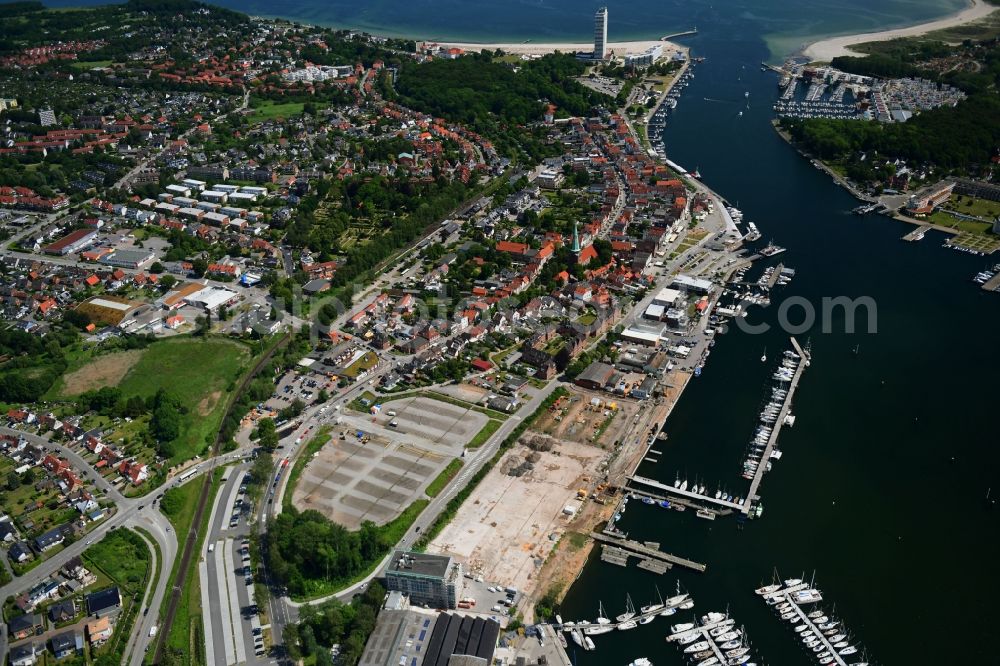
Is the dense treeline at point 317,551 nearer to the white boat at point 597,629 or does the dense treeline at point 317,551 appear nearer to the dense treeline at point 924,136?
the white boat at point 597,629

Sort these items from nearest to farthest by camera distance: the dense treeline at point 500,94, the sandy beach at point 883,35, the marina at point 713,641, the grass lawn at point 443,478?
the marina at point 713,641 → the grass lawn at point 443,478 → the dense treeline at point 500,94 → the sandy beach at point 883,35

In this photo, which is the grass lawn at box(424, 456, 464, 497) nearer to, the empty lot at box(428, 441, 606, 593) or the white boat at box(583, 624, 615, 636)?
the empty lot at box(428, 441, 606, 593)

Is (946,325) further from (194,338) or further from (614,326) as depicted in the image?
(194,338)

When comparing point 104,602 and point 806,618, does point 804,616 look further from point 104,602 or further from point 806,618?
point 104,602

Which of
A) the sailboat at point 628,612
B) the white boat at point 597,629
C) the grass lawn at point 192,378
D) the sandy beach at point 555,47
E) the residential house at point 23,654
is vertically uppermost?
the sandy beach at point 555,47

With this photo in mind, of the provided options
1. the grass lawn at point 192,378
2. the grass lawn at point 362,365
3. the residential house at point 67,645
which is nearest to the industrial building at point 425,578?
the residential house at point 67,645
